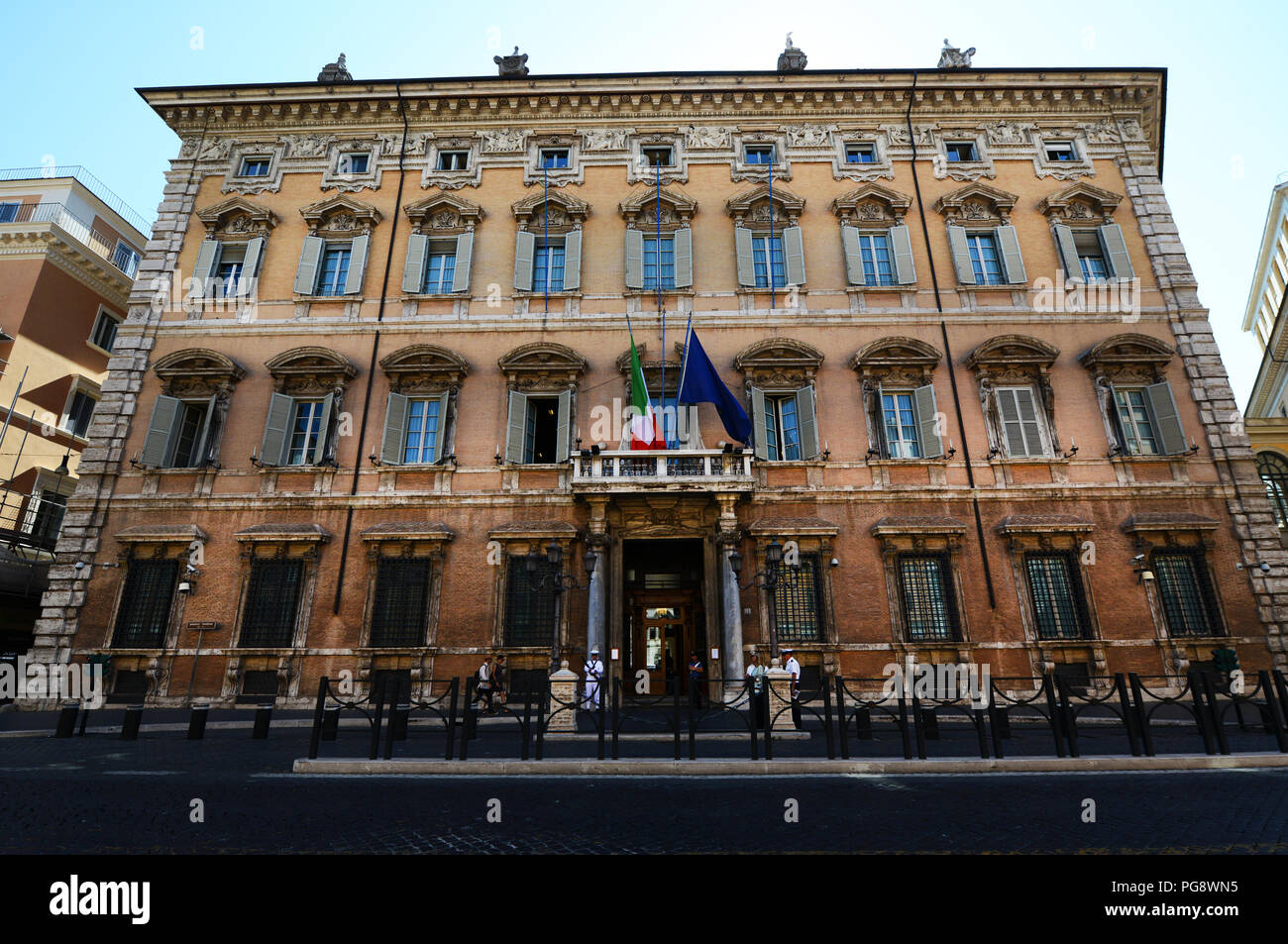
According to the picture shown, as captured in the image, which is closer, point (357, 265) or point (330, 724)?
point (330, 724)

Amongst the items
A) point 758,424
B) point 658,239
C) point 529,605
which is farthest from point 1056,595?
point 658,239

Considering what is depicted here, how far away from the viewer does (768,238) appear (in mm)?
19344

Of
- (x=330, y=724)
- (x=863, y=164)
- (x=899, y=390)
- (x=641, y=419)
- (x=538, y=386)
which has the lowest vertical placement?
(x=330, y=724)

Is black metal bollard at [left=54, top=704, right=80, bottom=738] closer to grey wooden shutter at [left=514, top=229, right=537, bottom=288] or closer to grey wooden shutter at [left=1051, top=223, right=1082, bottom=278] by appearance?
grey wooden shutter at [left=514, top=229, right=537, bottom=288]

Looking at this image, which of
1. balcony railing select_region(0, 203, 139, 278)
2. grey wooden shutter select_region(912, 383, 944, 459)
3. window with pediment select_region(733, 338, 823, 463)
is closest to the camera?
grey wooden shutter select_region(912, 383, 944, 459)

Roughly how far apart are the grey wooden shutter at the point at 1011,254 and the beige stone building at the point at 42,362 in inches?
1177

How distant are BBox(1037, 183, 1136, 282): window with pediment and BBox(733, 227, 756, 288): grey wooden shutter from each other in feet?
29.7

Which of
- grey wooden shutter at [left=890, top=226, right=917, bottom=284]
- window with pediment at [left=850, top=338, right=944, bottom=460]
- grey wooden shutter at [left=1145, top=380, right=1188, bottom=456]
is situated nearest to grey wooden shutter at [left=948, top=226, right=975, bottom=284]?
grey wooden shutter at [left=890, top=226, right=917, bottom=284]

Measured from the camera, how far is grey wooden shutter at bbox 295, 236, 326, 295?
18859mm

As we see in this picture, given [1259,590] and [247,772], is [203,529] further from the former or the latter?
[1259,590]

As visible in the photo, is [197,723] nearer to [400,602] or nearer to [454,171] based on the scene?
[400,602]

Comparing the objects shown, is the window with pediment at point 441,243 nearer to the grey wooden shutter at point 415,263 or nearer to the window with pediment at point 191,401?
the grey wooden shutter at point 415,263

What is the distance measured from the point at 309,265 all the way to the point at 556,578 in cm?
1246
